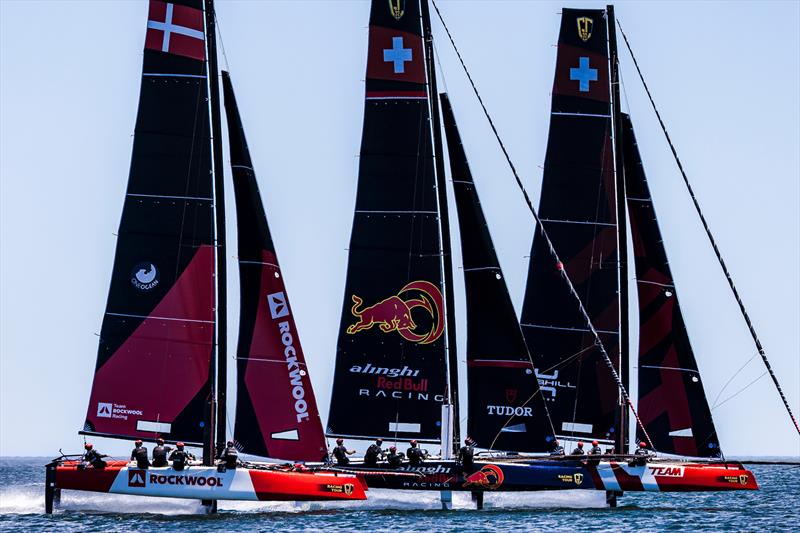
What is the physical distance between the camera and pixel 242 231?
3828 cm

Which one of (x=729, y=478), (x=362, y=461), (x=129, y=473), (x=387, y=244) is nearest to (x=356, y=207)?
(x=387, y=244)

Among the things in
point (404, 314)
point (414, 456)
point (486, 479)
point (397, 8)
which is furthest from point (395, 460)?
point (397, 8)

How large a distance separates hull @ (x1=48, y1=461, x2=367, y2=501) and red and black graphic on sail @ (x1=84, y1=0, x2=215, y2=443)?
163 centimetres

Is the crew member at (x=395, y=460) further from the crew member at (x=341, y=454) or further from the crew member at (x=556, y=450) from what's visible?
the crew member at (x=556, y=450)

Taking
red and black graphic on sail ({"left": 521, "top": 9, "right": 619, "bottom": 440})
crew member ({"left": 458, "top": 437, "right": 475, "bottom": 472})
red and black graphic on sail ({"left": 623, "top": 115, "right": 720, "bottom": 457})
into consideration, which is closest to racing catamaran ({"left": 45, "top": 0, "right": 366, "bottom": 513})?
crew member ({"left": 458, "top": 437, "right": 475, "bottom": 472})

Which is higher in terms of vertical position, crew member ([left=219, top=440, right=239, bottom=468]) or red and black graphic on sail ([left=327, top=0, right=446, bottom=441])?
red and black graphic on sail ([left=327, top=0, right=446, bottom=441])

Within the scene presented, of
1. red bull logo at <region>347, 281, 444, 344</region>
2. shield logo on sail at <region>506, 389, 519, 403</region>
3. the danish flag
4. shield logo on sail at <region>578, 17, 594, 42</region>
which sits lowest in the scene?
shield logo on sail at <region>506, 389, 519, 403</region>

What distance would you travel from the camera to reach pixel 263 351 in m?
37.7

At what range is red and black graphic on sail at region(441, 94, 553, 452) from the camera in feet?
129

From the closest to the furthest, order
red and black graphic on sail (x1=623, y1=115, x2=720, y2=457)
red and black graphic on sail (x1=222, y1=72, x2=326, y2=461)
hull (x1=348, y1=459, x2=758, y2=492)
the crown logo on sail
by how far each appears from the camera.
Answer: hull (x1=348, y1=459, x2=758, y2=492) → red and black graphic on sail (x1=222, y1=72, x2=326, y2=461) → the crown logo on sail → red and black graphic on sail (x1=623, y1=115, x2=720, y2=457)

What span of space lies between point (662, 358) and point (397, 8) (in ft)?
39.4

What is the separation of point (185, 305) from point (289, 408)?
11.9 feet

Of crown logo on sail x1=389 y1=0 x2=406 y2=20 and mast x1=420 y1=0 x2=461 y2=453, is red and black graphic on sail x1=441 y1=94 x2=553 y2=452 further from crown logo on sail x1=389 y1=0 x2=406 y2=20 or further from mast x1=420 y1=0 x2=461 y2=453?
crown logo on sail x1=389 y1=0 x2=406 y2=20

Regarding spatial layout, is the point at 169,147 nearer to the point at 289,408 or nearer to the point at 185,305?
the point at 185,305
